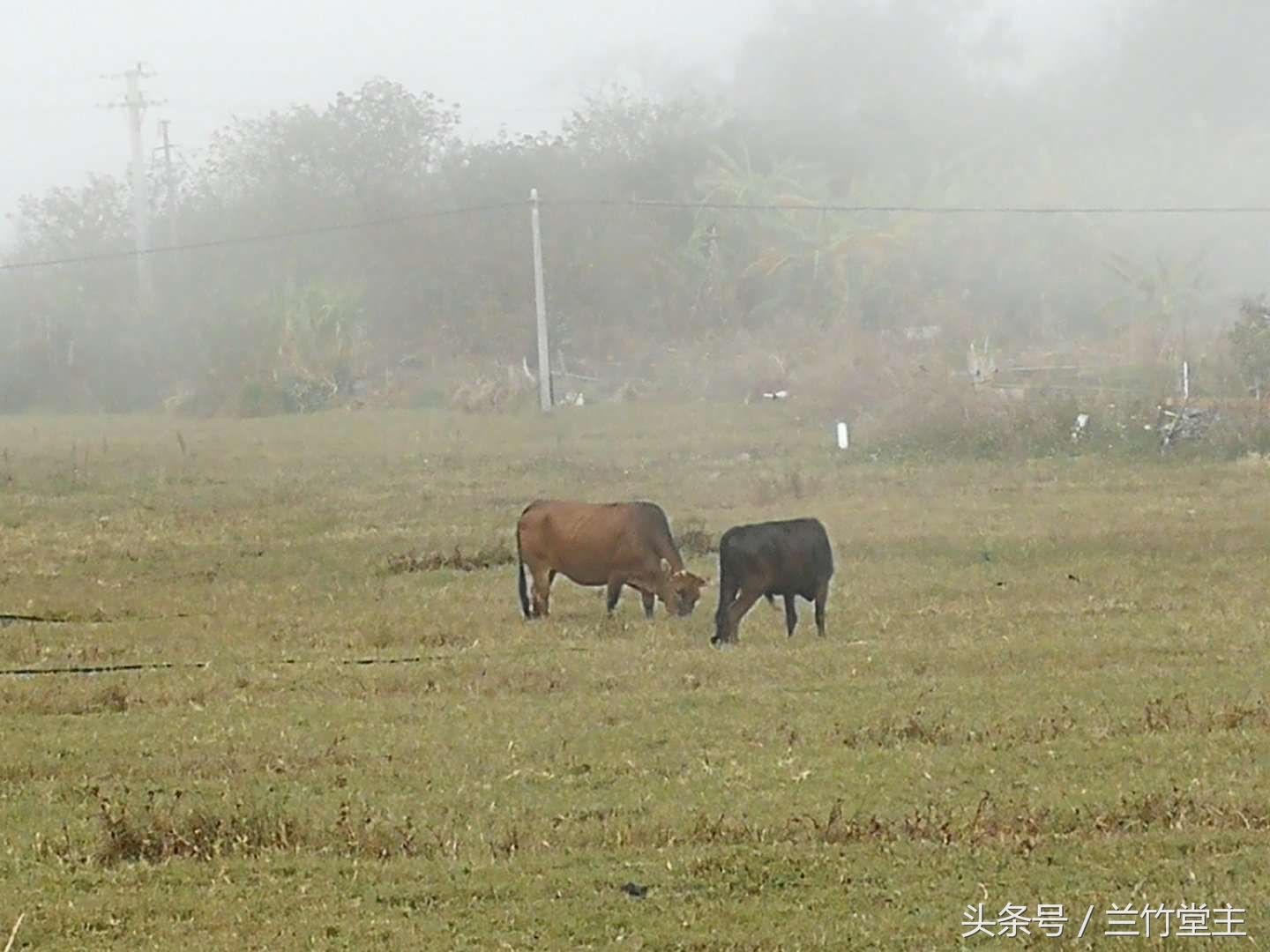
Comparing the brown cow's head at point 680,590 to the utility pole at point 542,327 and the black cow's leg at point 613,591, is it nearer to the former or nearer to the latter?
the black cow's leg at point 613,591

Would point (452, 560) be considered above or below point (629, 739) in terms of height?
above

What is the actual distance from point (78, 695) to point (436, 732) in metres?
3.17

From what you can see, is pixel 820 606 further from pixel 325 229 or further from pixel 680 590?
pixel 325 229

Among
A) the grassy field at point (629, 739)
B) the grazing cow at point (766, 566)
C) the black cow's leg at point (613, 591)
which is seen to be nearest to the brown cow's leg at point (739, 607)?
the grazing cow at point (766, 566)

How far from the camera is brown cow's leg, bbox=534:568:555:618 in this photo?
694 inches

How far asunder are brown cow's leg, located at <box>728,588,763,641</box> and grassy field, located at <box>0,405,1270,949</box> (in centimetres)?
44

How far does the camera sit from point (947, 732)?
1125 cm

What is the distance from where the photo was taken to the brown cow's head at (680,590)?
56.5 ft

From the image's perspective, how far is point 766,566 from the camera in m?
15.6

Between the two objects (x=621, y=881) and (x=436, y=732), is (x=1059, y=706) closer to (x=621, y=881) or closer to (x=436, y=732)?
(x=436, y=732)

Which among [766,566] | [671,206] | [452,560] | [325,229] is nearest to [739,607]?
[766,566]

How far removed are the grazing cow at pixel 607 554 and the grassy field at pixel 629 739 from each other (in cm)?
41

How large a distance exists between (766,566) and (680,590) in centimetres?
187

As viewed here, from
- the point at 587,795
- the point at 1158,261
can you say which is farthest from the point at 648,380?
the point at 587,795
